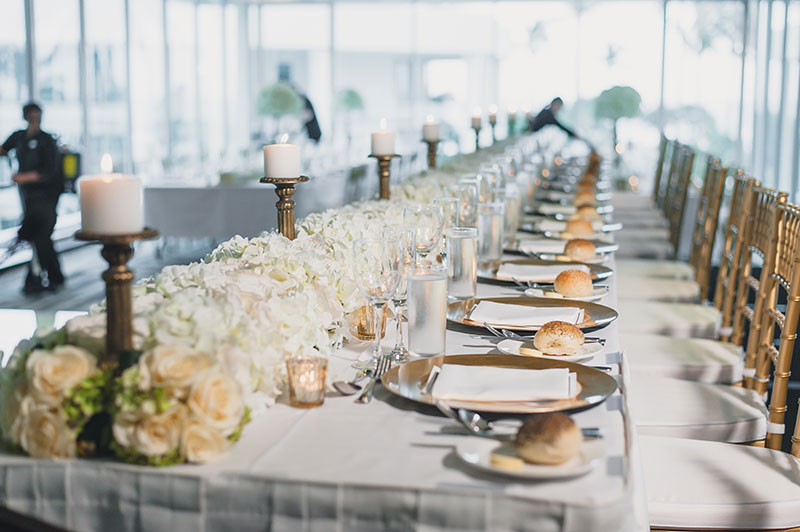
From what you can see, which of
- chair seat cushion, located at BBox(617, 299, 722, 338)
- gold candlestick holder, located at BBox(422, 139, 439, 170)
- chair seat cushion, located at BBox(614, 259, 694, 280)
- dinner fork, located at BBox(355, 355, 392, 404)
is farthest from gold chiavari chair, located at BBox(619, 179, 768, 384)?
dinner fork, located at BBox(355, 355, 392, 404)

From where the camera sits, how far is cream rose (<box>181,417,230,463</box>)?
1.06m

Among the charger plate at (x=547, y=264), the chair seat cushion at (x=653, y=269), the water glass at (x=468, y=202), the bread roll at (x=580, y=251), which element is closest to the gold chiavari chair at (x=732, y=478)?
the charger plate at (x=547, y=264)

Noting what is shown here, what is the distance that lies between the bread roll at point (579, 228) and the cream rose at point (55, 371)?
→ 7.15 feet

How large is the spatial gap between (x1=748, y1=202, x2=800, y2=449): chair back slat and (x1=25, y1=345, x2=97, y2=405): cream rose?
159 centimetres

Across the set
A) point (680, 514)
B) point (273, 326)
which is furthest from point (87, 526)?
point (680, 514)

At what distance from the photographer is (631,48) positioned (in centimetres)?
1160

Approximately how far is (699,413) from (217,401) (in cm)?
150

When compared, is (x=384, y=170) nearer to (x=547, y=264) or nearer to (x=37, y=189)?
(x=547, y=264)

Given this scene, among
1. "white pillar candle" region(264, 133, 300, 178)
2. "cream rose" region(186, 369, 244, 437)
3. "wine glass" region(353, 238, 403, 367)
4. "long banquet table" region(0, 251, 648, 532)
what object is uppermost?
"white pillar candle" region(264, 133, 300, 178)

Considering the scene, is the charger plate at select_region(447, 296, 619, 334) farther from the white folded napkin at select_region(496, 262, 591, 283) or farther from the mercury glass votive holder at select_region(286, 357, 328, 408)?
the mercury glass votive holder at select_region(286, 357, 328, 408)

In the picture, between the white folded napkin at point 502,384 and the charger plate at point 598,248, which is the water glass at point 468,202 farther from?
the white folded napkin at point 502,384

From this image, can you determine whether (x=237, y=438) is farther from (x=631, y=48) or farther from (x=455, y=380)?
(x=631, y=48)

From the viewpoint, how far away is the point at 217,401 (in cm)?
107

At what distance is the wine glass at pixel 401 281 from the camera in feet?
4.96
